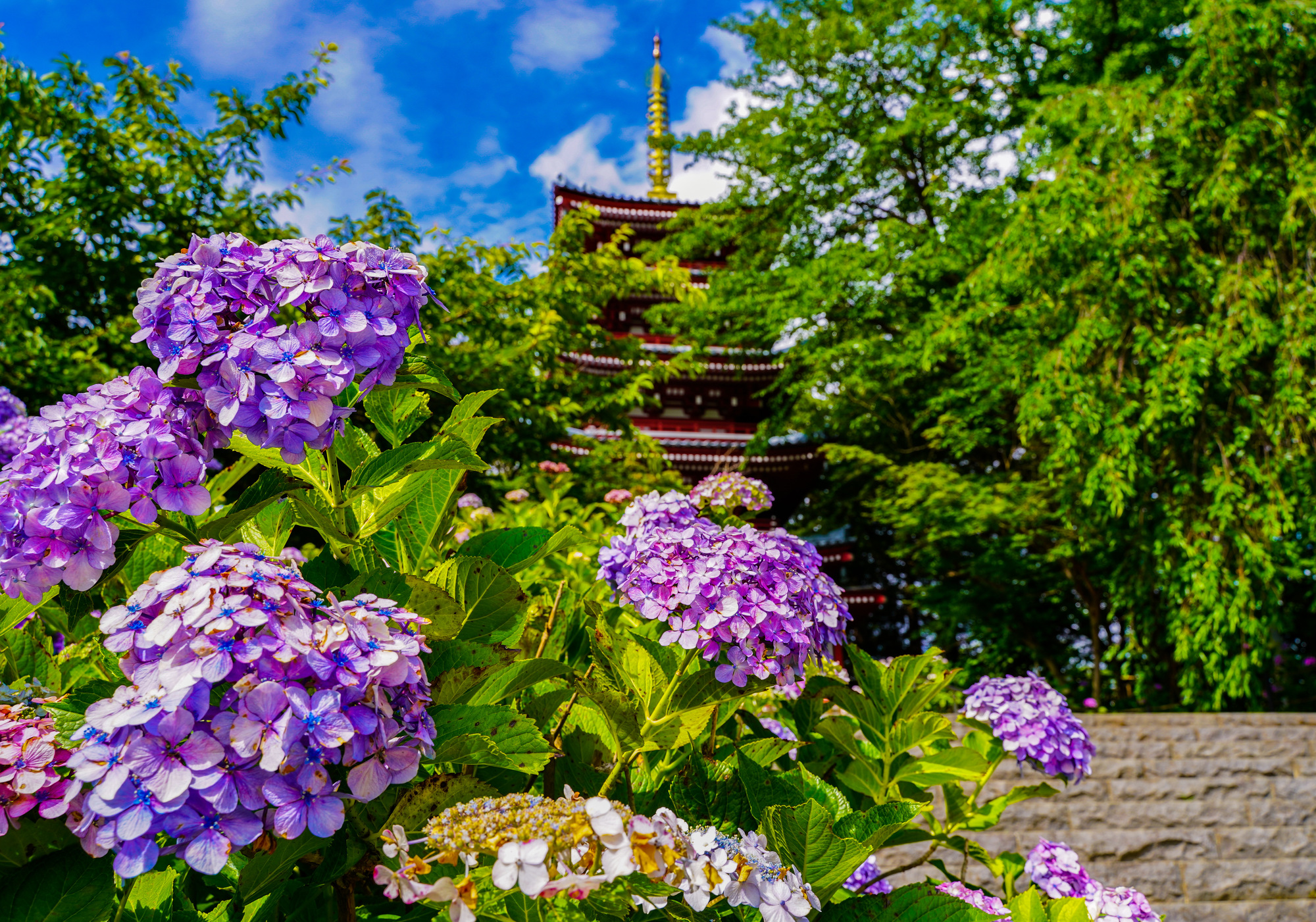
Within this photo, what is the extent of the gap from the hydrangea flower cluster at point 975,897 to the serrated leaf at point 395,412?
1027 millimetres

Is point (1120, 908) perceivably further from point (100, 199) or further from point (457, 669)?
point (100, 199)

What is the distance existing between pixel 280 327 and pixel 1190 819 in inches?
223

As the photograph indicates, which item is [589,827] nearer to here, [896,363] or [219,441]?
[219,441]

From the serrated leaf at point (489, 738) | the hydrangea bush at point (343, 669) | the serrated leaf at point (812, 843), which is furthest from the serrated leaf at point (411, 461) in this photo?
the serrated leaf at point (812, 843)

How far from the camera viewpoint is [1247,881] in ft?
12.9

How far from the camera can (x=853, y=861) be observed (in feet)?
2.52

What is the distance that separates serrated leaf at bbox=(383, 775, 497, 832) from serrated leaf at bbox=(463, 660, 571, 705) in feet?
0.24

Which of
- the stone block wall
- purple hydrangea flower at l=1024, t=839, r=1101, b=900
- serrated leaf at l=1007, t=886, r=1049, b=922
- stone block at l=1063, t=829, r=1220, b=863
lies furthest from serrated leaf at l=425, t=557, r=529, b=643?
stone block at l=1063, t=829, r=1220, b=863

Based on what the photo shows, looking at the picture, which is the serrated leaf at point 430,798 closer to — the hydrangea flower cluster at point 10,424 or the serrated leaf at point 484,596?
the serrated leaf at point 484,596

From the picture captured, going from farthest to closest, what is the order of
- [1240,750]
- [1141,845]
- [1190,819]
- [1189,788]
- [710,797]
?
[1240,750], [1189,788], [1190,819], [1141,845], [710,797]

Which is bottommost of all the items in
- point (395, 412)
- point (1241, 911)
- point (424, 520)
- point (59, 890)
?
point (1241, 911)

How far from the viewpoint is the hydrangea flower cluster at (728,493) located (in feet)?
6.75

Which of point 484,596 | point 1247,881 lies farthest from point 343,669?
point 1247,881

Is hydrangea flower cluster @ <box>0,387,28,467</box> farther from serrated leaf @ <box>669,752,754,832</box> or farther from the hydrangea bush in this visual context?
serrated leaf @ <box>669,752,754,832</box>
